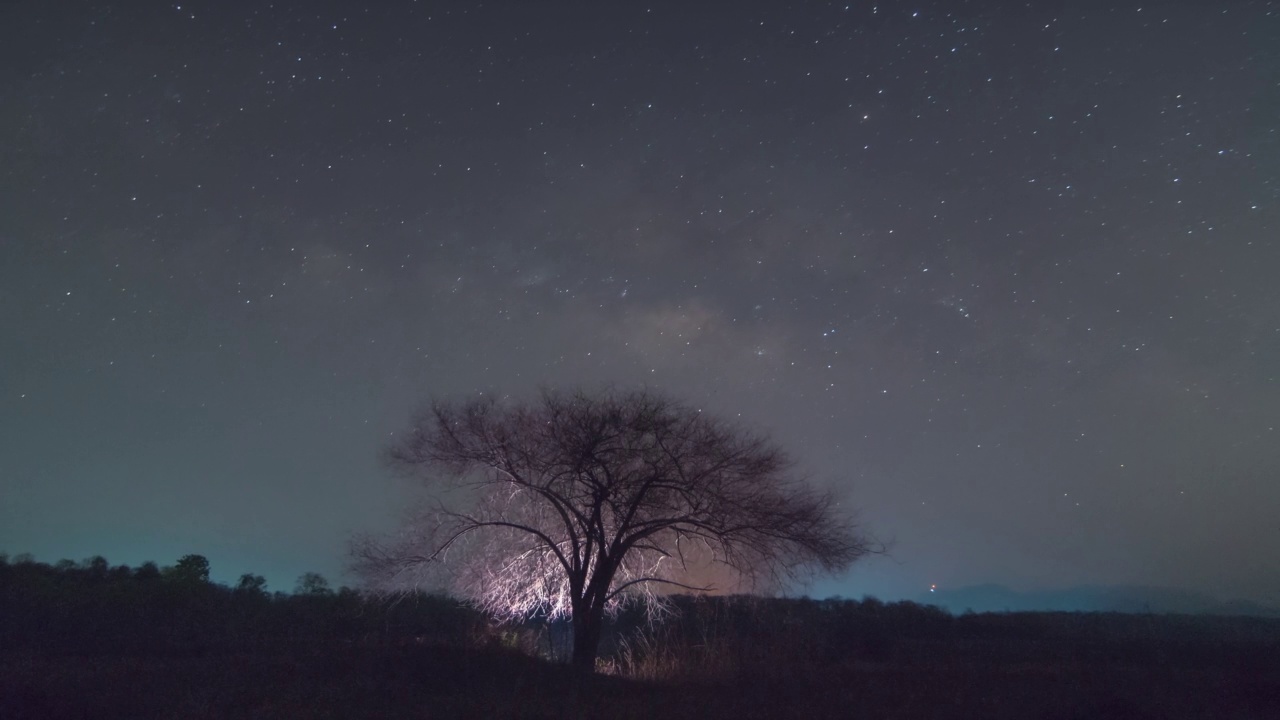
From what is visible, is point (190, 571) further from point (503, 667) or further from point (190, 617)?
point (503, 667)

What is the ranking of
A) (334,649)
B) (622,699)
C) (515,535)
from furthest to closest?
(515,535)
(334,649)
(622,699)

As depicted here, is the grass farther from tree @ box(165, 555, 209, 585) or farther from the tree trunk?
tree @ box(165, 555, 209, 585)

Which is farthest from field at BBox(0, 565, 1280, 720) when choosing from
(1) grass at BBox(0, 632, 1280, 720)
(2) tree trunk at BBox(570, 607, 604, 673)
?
(2) tree trunk at BBox(570, 607, 604, 673)

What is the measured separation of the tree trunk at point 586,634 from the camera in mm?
19547

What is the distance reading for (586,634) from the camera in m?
19.8

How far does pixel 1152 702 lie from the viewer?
1491 cm

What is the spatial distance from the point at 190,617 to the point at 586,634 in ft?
46.4

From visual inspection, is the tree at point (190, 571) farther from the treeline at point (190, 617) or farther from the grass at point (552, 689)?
the grass at point (552, 689)

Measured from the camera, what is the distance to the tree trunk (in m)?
19.5

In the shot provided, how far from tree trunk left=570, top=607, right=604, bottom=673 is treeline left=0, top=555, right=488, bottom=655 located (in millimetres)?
2809

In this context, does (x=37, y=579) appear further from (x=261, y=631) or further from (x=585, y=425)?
(x=585, y=425)

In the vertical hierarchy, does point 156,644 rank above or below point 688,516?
below

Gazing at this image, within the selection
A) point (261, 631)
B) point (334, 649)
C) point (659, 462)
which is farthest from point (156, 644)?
point (659, 462)

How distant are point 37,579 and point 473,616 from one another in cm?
1656
